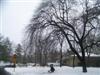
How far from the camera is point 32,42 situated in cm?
2888

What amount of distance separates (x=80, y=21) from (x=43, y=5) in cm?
510

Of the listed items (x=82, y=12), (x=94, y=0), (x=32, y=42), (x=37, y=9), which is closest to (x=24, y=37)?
(x=32, y=42)

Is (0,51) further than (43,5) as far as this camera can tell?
Yes

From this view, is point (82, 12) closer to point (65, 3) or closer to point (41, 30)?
point (65, 3)

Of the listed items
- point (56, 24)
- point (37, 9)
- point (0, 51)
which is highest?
point (37, 9)

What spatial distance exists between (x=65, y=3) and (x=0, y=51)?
19943 millimetres

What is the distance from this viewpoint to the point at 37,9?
3034cm

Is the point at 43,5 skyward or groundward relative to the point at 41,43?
skyward

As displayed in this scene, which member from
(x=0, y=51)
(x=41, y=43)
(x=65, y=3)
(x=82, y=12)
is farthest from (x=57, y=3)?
(x=0, y=51)

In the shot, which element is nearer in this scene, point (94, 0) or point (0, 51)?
point (94, 0)

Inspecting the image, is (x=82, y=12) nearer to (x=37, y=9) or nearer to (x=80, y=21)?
(x=80, y=21)

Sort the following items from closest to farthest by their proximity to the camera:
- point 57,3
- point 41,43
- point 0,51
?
point 41,43, point 57,3, point 0,51

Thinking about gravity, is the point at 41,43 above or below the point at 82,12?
below

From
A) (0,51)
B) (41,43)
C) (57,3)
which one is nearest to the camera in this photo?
(41,43)
